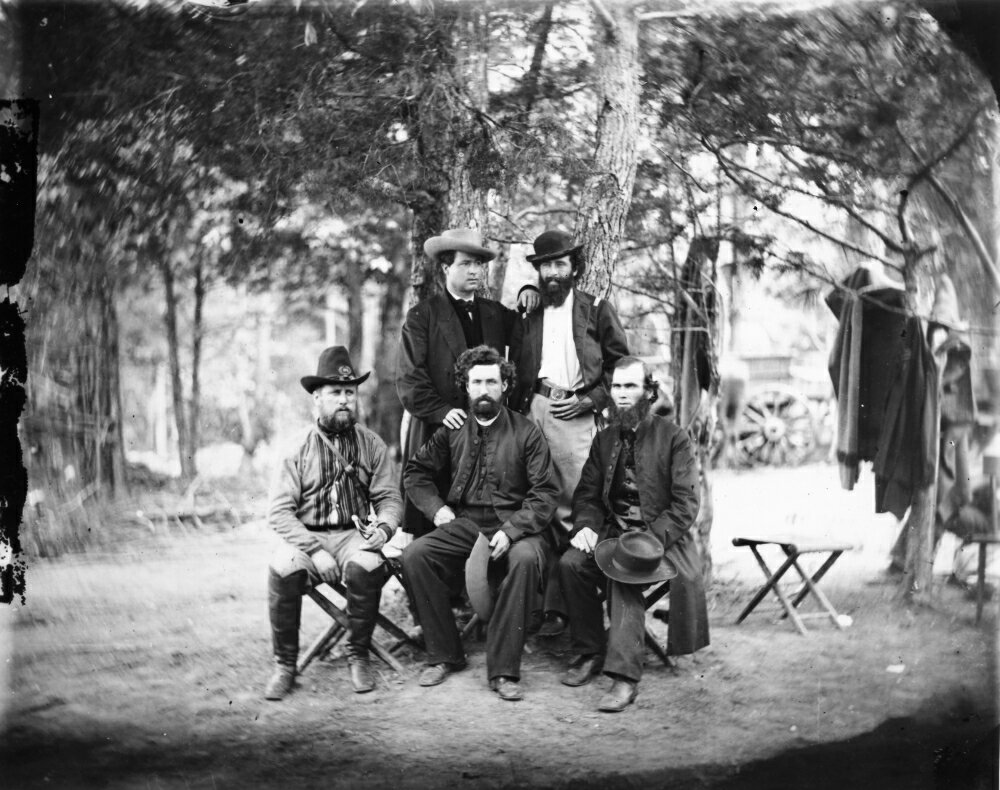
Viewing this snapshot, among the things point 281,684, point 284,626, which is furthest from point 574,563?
point 281,684

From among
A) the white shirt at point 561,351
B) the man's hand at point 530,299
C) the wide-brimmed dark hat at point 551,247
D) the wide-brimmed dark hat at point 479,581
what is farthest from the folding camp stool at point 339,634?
the wide-brimmed dark hat at point 551,247

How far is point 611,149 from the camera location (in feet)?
17.4

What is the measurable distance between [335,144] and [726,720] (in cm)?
391

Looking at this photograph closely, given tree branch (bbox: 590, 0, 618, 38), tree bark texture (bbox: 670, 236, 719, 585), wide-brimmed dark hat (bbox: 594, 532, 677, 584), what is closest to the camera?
wide-brimmed dark hat (bbox: 594, 532, 677, 584)

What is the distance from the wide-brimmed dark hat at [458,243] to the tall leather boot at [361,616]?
184 cm

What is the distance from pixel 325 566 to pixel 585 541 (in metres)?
1.42

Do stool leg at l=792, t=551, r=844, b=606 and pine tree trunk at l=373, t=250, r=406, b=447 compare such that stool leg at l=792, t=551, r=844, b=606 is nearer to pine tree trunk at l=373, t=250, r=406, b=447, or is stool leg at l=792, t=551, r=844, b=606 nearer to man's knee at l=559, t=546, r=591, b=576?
man's knee at l=559, t=546, r=591, b=576

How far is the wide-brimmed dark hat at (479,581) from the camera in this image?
4895 millimetres

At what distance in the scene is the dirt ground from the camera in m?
4.88

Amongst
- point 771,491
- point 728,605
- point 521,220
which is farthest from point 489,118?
point 728,605

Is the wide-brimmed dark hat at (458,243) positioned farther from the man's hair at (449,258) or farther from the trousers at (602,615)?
the trousers at (602,615)

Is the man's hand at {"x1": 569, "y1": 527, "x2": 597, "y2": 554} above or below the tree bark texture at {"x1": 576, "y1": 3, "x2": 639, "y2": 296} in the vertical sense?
below

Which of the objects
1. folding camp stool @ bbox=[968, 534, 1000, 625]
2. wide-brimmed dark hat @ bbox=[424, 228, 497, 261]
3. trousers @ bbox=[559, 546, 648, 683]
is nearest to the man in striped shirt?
wide-brimmed dark hat @ bbox=[424, 228, 497, 261]

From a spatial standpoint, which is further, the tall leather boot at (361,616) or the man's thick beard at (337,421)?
the man's thick beard at (337,421)
